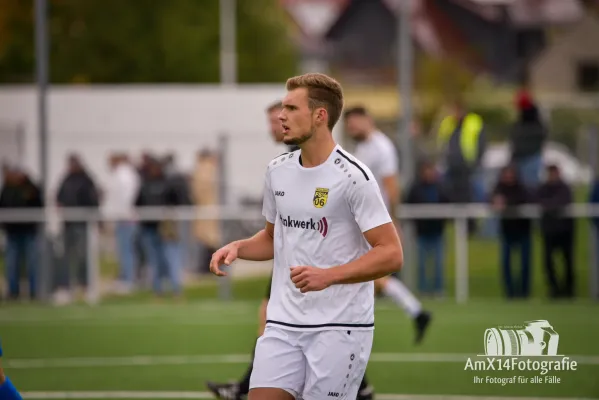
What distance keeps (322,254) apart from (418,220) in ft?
43.8

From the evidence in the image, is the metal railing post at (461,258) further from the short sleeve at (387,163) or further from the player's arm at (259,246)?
the player's arm at (259,246)

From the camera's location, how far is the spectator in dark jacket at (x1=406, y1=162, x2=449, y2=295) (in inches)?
786

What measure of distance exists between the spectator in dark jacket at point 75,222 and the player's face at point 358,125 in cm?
872

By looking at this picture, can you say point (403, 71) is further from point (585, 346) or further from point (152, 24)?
point (152, 24)

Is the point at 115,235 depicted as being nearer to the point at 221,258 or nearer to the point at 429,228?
the point at 429,228

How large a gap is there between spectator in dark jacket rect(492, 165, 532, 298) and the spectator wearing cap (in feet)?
0.81

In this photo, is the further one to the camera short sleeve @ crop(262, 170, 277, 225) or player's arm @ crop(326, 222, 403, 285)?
short sleeve @ crop(262, 170, 277, 225)

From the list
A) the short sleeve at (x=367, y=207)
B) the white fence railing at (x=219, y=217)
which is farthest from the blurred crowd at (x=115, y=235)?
the short sleeve at (x=367, y=207)

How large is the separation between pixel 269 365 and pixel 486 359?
270cm

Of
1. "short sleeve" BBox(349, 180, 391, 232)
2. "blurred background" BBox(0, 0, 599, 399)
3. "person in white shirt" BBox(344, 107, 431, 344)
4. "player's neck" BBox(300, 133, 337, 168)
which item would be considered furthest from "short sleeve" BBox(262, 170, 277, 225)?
"person in white shirt" BBox(344, 107, 431, 344)

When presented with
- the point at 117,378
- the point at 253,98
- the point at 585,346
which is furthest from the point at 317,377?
the point at 253,98

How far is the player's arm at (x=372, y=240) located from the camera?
657cm

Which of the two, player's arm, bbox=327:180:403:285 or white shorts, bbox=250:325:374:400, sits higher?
player's arm, bbox=327:180:403:285

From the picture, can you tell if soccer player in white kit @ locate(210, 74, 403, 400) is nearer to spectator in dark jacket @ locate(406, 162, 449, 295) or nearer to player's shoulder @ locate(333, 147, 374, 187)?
player's shoulder @ locate(333, 147, 374, 187)
